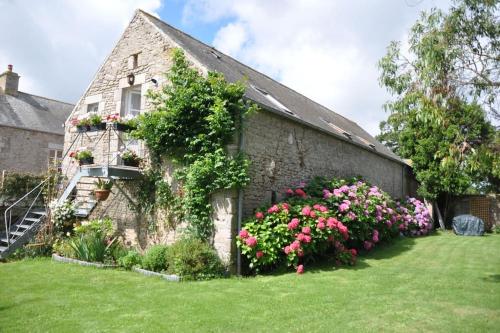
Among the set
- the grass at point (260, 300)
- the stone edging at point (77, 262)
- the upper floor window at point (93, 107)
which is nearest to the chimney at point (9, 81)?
the upper floor window at point (93, 107)

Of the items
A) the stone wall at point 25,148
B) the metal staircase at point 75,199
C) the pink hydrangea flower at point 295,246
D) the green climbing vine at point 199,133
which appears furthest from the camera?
the stone wall at point 25,148

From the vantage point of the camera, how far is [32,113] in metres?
21.3

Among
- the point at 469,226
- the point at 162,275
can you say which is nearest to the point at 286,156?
the point at 162,275

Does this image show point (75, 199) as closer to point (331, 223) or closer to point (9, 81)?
point (331, 223)

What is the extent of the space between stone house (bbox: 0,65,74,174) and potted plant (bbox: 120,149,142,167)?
400 inches

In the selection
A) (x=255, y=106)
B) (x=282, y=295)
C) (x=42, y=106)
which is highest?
(x=42, y=106)

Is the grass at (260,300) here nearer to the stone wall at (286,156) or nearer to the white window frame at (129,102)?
the stone wall at (286,156)

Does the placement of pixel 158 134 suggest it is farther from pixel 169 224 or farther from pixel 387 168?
pixel 387 168

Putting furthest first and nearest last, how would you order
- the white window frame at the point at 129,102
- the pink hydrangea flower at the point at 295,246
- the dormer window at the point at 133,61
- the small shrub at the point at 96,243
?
1. the white window frame at the point at 129,102
2. the dormer window at the point at 133,61
3. the small shrub at the point at 96,243
4. the pink hydrangea flower at the point at 295,246

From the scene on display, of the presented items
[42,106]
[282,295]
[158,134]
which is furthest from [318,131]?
[42,106]

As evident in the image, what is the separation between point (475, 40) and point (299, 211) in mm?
4767

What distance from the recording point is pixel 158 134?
9.16m

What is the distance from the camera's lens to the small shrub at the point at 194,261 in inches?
313

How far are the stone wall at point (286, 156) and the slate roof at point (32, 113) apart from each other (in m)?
15.2
